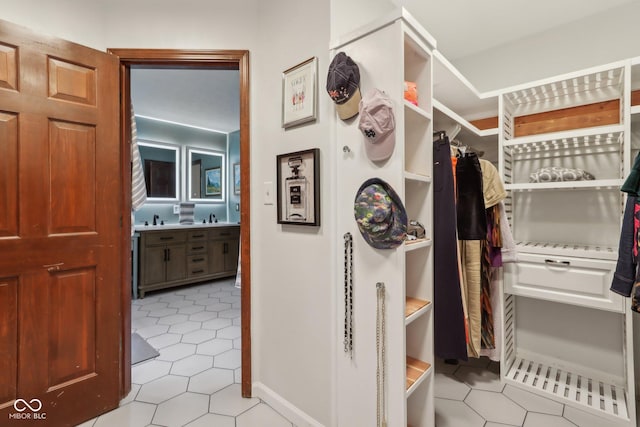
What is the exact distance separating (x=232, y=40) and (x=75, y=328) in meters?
1.87

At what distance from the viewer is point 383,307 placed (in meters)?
1.23

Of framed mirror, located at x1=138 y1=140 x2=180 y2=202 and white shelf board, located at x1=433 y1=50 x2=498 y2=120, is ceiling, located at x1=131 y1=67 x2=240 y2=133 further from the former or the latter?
white shelf board, located at x1=433 y1=50 x2=498 y2=120

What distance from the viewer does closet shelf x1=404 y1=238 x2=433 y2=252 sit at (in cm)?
124

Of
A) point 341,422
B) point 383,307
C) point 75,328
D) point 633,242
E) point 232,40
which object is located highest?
point 232,40

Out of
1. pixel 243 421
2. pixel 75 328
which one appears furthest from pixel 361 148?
pixel 75 328

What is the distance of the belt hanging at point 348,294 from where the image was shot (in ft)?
4.42

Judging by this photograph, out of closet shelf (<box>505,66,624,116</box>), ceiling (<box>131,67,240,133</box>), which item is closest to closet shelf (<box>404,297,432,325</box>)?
closet shelf (<box>505,66,624,116</box>)

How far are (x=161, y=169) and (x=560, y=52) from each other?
4936 millimetres

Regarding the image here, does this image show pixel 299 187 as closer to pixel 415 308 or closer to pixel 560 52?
pixel 415 308

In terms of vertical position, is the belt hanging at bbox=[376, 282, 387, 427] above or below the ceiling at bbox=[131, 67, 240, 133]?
below

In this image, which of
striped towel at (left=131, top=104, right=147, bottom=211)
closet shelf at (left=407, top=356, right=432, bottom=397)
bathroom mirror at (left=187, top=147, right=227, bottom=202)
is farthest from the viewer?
bathroom mirror at (left=187, top=147, right=227, bottom=202)

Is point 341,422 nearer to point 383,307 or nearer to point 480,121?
point 383,307

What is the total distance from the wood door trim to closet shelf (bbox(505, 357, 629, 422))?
1799 mm

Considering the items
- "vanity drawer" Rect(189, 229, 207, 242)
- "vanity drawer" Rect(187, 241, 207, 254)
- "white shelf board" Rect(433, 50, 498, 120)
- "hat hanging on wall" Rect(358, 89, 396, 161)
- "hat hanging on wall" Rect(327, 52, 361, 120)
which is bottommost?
"vanity drawer" Rect(187, 241, 207, 254)
